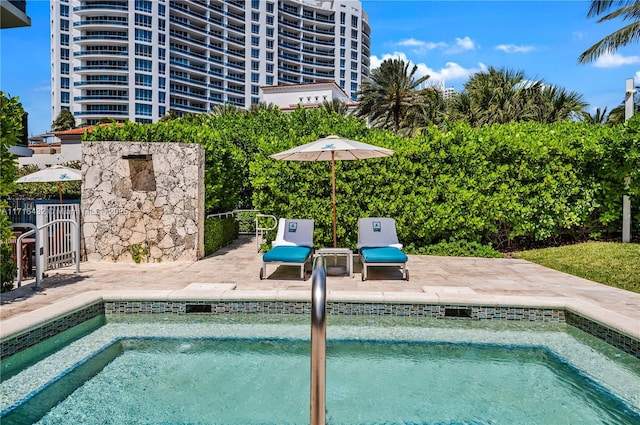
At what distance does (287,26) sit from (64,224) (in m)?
94.6

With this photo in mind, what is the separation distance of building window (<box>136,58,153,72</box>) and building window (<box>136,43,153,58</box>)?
3.41 feet

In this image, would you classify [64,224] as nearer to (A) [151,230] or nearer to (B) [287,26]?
(A) [151,230]

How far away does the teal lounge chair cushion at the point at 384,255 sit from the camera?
8.05 m

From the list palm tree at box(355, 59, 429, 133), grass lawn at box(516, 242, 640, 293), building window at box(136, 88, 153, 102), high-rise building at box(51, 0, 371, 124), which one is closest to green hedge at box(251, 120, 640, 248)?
grass lawn at box(516, 242, 640, 293)


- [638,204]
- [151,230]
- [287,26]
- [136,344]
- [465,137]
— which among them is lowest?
[136,344]

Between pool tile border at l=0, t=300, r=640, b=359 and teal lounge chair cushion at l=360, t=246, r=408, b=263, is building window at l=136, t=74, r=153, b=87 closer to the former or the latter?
teal lounge chair cushion at l=360, t=246, r=408, b=263

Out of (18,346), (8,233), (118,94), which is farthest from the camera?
(118,94)

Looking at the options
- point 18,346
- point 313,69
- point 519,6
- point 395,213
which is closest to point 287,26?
point 313,69

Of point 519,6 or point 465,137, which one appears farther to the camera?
point 519,6

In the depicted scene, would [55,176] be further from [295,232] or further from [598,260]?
[598,260]

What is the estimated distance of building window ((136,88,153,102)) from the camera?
72938mm

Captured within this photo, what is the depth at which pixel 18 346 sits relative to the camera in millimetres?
4898

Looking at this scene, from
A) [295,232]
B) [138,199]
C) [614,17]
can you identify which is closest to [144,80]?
[614,17]

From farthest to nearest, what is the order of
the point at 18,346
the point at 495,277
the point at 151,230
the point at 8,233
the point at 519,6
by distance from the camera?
the point at 519,6 → the point at 151,230 → the point at 495,277 → the point at 8,233 → the point at 18,346
